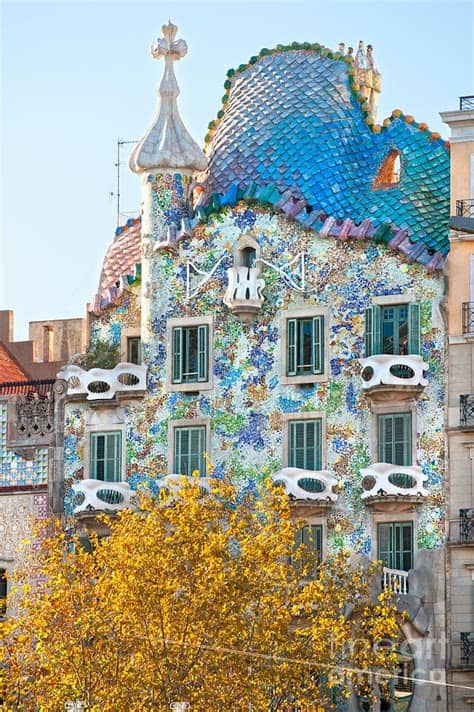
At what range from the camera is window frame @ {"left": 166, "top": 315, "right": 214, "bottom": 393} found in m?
57.5

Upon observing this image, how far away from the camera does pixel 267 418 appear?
56.8 m

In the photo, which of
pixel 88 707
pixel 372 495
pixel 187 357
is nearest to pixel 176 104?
pixel 187 357

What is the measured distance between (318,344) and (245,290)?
6.15 feet

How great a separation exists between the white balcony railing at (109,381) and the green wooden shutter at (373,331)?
16.4ft

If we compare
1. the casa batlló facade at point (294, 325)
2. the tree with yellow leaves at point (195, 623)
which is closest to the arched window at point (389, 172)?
the casa batlló facade at point (294, 325)

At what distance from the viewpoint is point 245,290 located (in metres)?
57.0

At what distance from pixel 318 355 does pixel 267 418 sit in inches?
64.8

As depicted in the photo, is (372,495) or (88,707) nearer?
(88,707)

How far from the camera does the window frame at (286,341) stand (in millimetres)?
56344

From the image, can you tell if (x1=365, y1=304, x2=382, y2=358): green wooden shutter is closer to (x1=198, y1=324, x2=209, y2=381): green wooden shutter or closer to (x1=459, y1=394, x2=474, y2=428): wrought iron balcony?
(x1=459, y1=394, x2=474, y2=428): wrought iron balcony

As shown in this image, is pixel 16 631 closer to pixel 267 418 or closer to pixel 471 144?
pixel 267 418

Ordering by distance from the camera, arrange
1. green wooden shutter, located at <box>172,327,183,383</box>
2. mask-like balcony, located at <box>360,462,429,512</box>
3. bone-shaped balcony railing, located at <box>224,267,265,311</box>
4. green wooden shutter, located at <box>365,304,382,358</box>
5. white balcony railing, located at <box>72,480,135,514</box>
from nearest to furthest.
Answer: mask-like balcony, located at <box>360,462,429,512</box> → green wooden shutter, located at <box>365,304,382,358</box> → bone-shaped balcony railing, located at <box>224,267,265,311</box> → white balcony railing, located at <box>72,480,135,514</box> → green wooden shutter, located at <box>172,327,183,383</box>

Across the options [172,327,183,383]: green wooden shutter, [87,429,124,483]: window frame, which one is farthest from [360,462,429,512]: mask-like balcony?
[87,429,124,483]: window frame

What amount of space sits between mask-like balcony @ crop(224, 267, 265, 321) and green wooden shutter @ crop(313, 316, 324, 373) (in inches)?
50.9
